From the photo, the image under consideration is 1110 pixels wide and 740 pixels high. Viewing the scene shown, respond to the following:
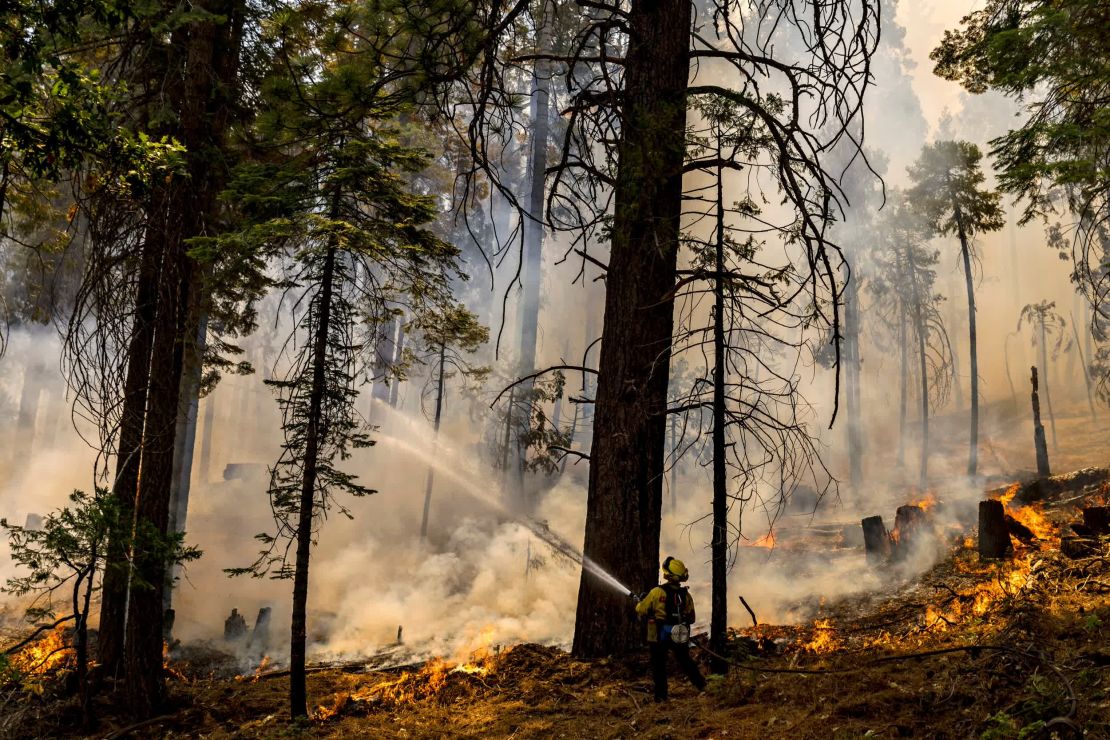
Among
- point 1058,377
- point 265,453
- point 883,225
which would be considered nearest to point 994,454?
point 883,225

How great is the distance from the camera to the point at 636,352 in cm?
692

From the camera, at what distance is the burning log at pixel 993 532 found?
10.8 m

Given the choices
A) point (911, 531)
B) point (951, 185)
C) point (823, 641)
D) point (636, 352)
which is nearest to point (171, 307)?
point (636, 352)

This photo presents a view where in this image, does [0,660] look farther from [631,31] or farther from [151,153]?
[631,31]

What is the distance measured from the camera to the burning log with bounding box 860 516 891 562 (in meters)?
16.6

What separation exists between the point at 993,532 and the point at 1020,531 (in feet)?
2.69

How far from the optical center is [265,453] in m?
50.7

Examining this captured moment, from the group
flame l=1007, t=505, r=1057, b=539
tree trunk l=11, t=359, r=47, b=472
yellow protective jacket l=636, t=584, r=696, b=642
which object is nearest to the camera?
yellow protective jacket l=636, t=584, r=696, b=642

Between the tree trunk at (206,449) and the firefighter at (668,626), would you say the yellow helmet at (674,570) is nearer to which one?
the firefighter at (668,626)

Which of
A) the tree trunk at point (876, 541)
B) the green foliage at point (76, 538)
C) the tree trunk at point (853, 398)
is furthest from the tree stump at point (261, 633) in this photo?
the tree trunk at point (853, 398)

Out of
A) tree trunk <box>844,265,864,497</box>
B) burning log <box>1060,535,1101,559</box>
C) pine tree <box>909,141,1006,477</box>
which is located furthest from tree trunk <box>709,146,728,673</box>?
tree trunk <box>844,265,864,497</box>

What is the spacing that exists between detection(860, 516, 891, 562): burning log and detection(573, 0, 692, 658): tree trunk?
40.2 ft

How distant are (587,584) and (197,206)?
7.18m

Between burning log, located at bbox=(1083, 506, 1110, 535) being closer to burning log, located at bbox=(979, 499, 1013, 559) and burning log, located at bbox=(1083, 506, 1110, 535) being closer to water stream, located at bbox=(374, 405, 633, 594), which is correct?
burning log, located at bbox=(979, 499, 1013, 559)
